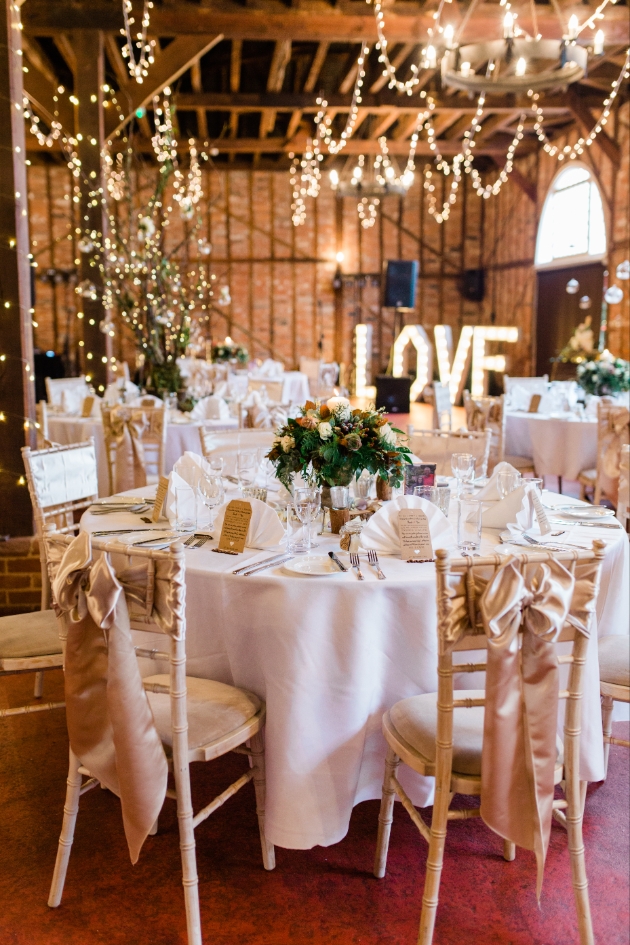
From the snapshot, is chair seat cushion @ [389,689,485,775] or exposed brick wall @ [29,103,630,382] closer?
chair seat cushion @ [389,689,485,775]

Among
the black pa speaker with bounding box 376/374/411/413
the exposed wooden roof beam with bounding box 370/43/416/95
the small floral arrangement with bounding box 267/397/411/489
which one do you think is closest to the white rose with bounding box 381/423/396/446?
the small floral arrangement with bounding box 267/397/411/489

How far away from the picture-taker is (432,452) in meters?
3.95

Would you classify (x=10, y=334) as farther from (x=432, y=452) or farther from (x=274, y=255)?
(x=274, y=255)

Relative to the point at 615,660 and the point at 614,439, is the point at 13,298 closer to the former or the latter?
the point at 615,660

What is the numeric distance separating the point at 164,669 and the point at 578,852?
4.17 ft

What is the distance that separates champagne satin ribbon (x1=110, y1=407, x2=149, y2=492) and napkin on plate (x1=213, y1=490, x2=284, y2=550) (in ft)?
8.10

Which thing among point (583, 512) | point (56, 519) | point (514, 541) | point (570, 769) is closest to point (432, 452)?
point (583, 512)

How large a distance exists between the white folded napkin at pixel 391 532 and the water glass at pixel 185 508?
628mm

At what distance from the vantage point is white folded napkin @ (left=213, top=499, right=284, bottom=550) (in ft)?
8.25

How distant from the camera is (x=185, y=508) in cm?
273

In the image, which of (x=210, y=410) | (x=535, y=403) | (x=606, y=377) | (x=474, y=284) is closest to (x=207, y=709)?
(x=210, y=410)

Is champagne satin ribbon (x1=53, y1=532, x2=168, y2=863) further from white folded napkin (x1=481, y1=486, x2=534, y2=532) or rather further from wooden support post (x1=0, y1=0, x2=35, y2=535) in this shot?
wooden support post (x1=0, y1=0, x2=35, y2=535)

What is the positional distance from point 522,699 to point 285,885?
0.92 m

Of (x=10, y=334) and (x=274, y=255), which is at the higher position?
(x=274, y=255)
